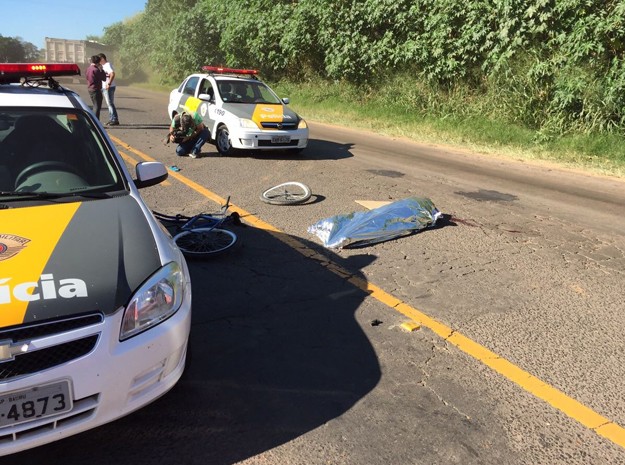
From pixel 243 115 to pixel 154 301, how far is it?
8.52m

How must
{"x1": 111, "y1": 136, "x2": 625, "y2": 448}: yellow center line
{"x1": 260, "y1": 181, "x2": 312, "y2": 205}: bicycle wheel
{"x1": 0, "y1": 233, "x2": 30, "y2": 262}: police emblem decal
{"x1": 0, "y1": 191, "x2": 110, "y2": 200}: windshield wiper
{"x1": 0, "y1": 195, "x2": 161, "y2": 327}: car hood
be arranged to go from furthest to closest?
{"x1": 260, "y1": 181, "x2": 312, "y2": 205}: bicycle wheel, {"x1": 0, "y1": 191, "x2": 110, "y2": 200}: windshield wiper, {"x1": 111, "y1": 136, "x2": 625, "y2": 448}: yellow center line, {"x1": 0, "y1": 233, "x2": 30, "y2": 262}: police emblem decal, {"x1": 0, "y1": 195, "x2": 161, "y2": 327}: car hood

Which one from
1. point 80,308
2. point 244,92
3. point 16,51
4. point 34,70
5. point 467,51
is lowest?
point 16,51

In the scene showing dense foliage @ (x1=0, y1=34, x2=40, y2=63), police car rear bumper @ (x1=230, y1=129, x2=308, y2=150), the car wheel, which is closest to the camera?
police car rear bumper @ (x1=230, y1=129, x2=308, y2=150)

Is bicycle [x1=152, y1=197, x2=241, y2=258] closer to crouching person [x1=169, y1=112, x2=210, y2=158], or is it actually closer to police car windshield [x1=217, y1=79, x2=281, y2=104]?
crouching person [x1=169, y1=112, x2=210, y2=158]

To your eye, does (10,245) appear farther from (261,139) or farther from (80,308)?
(261,139)

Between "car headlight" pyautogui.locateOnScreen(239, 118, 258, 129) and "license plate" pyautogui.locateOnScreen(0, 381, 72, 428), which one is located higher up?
"car headlight" pyautogui.locateOnScreen(239, 118, 258, 129)

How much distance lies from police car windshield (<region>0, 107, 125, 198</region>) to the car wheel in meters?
6.95

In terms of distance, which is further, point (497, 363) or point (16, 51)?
point (16, 51)

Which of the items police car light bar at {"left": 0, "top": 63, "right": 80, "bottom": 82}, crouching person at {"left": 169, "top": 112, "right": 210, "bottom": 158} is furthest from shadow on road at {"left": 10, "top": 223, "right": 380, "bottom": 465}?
crouching person at {"left": 169, "top": 112, "right": 210, "bottom": 158}

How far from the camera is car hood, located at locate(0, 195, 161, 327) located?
7.56ft

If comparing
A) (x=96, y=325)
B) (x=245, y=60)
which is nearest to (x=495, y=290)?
(x=96, y=325)

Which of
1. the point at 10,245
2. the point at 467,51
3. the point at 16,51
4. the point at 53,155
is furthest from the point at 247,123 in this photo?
the point at 16,51

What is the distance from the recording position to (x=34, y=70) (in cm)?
425

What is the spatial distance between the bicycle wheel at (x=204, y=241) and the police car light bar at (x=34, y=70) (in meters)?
1.75
